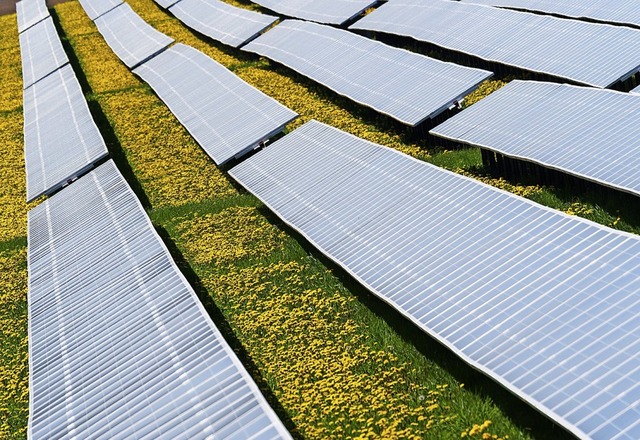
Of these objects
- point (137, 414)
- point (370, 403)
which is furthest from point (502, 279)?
point (137, 414)

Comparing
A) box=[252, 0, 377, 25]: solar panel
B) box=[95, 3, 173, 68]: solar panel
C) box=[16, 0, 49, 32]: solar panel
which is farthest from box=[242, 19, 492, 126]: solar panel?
box=[16, 0, 49, 32]: solar panel

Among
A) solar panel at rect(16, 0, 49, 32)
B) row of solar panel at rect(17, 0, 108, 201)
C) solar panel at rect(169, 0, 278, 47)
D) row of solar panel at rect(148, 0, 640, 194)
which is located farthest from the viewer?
solar panel at rect(16, 0, 49, 32)

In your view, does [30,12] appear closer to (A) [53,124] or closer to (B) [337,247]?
(A) [53,124]

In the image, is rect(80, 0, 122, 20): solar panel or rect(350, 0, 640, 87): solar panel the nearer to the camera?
rect(350, 0, 640, 87): solar panel

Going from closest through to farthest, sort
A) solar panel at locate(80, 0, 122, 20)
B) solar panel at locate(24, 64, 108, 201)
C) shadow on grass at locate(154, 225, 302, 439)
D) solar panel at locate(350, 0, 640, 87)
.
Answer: shadow on grass at locate(154, 225, 302, 439) < solar panel at locate(350, 0, 640, 87) < solar panel at locate(24, 64, 108, 201) < solar panel at locate(80, 0, 122, 20)

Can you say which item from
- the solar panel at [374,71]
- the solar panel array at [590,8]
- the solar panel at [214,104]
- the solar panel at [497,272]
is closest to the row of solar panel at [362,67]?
the solar panel at [374,71]

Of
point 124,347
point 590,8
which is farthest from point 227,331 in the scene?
point 590,8

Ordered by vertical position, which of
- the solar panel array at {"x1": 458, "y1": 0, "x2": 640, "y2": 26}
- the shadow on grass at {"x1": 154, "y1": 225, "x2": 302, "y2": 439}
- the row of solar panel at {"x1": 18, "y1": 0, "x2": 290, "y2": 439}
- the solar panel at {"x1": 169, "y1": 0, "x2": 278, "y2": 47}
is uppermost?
the row of solar panel at {"x1": 18, "y1": 0, "x2": 290, "y2": 439}

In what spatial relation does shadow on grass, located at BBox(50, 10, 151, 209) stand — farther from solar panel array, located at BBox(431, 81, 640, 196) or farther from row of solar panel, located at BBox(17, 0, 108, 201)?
solar panel array, located at BBox(431, 81, 640, 196)
